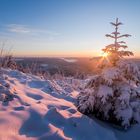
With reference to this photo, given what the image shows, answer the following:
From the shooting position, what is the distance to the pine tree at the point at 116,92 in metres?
6.71

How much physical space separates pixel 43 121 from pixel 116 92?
2.30 meters

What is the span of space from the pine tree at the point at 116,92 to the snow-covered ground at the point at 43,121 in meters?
0.32

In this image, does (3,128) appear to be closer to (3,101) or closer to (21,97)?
(3,101)

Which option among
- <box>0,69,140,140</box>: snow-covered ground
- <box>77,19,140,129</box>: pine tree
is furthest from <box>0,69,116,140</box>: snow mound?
<box>77,19,140,129</box>: pine tree

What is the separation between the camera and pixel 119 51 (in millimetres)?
7051

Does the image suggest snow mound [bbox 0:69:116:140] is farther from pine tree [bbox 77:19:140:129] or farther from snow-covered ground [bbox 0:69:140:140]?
pine tree [bbox 77:19:140:129]

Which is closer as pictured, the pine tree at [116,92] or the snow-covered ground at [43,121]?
the snow-covered ground at [43,121]

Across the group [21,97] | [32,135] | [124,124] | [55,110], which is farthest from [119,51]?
[32,135]

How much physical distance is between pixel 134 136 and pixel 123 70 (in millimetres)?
1697

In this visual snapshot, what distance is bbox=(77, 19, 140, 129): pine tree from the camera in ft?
22.0

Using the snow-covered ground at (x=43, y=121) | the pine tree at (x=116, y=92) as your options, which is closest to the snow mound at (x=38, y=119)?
the snow-covered ground at (x=43, y=121)

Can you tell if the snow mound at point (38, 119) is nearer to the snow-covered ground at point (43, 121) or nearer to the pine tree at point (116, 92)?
the snow-covered ground at point (43, 121)

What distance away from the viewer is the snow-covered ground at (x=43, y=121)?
5.09 m

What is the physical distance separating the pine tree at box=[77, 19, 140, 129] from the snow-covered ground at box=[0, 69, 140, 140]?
1.05ft
